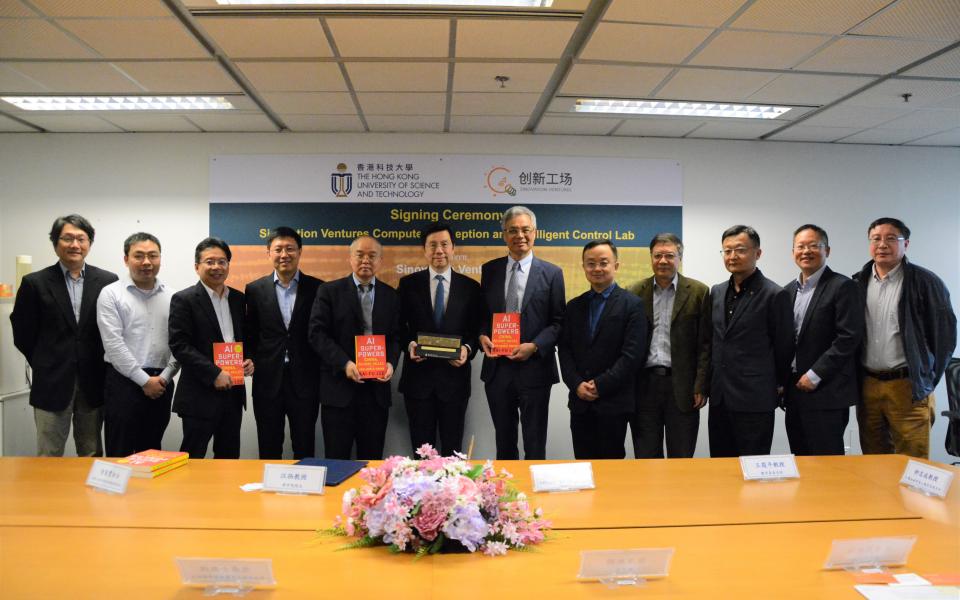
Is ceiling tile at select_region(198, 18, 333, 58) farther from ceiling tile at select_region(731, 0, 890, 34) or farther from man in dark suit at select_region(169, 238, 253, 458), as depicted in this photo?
ceiling tile at select_region(731, 0, 890, 34)

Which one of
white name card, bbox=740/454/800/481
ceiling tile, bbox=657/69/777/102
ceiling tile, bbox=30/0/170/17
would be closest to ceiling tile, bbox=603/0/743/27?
ceiling tile, bbox=657/69/777/102

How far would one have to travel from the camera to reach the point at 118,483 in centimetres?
187

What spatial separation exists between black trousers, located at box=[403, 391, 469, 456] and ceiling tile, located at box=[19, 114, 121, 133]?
3496 millimetres

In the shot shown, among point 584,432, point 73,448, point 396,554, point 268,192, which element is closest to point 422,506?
point 396,554

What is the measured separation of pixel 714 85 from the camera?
3.85 meters

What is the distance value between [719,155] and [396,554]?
4.87 meters

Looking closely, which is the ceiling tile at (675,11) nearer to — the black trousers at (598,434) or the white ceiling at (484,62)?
the white ceiling at (484,62)

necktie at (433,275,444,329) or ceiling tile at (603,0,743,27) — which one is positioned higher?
ceiling tile at (603,0,743,27)

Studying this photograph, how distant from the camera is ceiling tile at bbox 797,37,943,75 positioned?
10.5ft

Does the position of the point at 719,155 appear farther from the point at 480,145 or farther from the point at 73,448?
the point at 73,448

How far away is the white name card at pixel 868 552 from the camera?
132cm

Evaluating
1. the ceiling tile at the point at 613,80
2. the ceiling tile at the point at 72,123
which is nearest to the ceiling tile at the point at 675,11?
the ceiling tile at the point at 613,80

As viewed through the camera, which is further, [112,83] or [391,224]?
[391,224]

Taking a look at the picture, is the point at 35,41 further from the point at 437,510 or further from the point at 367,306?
the point at 437,510
